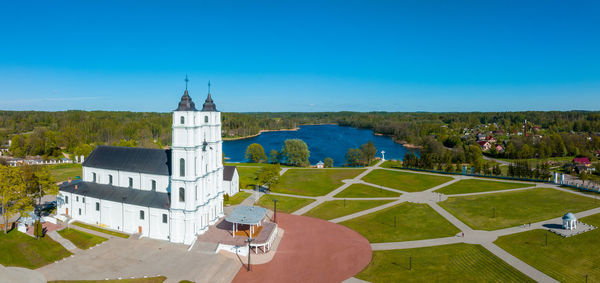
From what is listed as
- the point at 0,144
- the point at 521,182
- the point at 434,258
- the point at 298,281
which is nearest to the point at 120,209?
the point at 298,281

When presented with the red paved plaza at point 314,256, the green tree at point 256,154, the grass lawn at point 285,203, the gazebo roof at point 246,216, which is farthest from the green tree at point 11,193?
the green tree at point 256,154

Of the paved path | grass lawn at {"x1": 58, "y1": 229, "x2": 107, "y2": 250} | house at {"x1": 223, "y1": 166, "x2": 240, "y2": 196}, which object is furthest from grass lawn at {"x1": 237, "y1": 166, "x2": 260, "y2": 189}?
the paved path

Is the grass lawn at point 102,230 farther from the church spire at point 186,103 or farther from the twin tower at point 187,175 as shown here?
the church spire at point 186,103

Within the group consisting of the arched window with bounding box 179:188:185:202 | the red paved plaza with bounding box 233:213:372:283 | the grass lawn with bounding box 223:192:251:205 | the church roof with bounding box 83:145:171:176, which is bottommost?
the red paved plaza with bounding box 233:213:372:283

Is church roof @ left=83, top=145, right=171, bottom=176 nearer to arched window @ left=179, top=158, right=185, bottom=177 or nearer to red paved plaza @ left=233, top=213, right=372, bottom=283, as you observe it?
arched window @ left=179, top=158, right=185, bottom=177

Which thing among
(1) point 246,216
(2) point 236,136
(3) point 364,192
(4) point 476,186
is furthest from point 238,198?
(2) point 236,136

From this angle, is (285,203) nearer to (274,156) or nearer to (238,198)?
(238,198)
